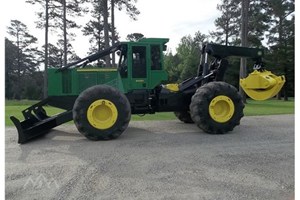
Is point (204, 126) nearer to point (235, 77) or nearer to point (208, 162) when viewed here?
point (208, 162)

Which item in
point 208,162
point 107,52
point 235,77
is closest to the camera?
point 208,162

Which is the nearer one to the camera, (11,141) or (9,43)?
(11,141)

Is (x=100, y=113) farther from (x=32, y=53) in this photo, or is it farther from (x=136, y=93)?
(x=32, y=53)

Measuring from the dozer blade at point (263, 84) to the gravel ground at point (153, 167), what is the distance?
1.34 meters

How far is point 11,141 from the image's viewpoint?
7.53 m

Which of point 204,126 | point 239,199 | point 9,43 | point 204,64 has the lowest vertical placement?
point 239,199

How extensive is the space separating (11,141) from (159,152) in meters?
4.01

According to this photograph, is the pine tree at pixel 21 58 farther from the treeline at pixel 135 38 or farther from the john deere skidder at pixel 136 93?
the john deere skidder at pixel 136 93

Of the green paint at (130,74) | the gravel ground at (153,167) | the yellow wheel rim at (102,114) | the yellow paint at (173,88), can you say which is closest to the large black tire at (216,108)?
the gravel ground at (153,167)

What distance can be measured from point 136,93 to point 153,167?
3.79 metres

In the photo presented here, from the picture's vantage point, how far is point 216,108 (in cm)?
845

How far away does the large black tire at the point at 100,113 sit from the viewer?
7332 mm

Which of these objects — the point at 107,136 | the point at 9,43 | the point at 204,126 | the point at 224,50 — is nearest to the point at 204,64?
the point at 224,50

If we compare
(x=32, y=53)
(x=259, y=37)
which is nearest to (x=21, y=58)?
(x=32, y=53)
